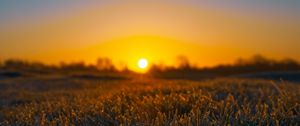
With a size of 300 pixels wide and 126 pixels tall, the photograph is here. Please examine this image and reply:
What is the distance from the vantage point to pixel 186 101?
6.44 meters

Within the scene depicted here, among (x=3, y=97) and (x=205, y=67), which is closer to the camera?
(x=3, y=97)

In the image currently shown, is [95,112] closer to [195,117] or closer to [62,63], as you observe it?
[195,117]

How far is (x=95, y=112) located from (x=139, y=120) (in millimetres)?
940

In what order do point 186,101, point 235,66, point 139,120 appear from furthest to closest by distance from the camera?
point 235,66 < point 186,101 < point 139,120

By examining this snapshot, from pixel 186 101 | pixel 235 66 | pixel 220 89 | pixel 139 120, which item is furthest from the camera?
pixel 235 66

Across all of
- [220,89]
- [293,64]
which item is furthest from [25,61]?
[220,89]

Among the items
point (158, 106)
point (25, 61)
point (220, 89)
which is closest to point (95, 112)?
point (158, 106)

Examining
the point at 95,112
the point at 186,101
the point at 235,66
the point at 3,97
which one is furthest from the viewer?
the point at 235,66

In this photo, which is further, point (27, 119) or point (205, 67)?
point (205, 67)

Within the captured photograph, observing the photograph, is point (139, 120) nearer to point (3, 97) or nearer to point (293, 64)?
point (3, 97)

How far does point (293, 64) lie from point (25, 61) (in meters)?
16.0

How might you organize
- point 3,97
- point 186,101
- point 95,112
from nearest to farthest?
point 95,112, point 186,101, point 3,97

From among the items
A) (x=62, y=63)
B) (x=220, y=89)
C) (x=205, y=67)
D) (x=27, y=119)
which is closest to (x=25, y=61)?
(x=62, y=63)

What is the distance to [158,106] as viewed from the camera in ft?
20.2
